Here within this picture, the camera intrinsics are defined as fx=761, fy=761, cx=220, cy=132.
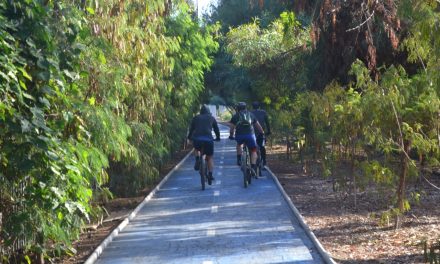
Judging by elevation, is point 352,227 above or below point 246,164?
below

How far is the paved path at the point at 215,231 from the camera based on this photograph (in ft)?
35.5

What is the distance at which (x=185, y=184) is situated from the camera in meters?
21.9

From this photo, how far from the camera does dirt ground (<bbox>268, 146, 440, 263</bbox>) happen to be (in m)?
10.7

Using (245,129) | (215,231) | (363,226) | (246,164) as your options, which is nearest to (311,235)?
(363,226)

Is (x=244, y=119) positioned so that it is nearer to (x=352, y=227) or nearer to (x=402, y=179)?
(x=352, y=227)

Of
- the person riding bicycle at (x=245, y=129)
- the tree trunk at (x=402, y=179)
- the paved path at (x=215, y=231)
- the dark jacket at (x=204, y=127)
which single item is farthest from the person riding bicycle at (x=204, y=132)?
the tree trunk at (x=402, y=179)

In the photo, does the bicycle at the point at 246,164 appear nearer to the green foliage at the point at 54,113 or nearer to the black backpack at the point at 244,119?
the black backpack at the point at 244,119

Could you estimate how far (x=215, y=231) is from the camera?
1288 cm

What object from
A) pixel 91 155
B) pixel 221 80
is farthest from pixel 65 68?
pixel 221 80

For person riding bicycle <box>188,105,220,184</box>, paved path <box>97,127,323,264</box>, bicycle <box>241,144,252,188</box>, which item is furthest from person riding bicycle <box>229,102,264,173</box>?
paved path <box>97,127,323,264</box>

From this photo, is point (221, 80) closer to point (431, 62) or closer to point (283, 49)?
point (283, 49)

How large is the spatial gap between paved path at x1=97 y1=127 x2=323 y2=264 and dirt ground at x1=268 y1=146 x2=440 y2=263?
47 cm

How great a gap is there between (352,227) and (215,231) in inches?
93.5

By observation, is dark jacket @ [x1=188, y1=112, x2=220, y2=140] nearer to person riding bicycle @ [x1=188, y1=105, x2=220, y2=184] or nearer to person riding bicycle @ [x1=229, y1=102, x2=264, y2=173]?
person riding bicycle @ [x1=188, y1=105, x2=220, y2=184]
